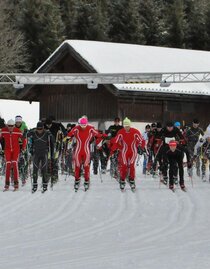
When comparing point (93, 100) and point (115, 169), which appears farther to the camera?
point (93, 100)

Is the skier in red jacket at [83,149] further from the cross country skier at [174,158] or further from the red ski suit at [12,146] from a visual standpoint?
the cross country skier at [174,158]

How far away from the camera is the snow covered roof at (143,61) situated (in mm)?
37684

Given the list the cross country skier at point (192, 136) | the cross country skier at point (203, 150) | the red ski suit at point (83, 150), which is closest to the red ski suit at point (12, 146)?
the red ski suit at point (83, 150)

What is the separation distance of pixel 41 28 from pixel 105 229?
2017 inches

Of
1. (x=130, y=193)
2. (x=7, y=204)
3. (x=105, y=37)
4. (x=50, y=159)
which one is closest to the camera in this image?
(x=7, y=204)

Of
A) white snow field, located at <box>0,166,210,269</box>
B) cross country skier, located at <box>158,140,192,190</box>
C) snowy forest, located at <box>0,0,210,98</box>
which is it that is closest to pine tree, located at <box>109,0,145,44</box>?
snowy forest, located at <box>0,0,210,98</box>

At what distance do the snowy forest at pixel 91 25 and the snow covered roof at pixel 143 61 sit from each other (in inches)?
658

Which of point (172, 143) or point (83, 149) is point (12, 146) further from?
point (172, 143)

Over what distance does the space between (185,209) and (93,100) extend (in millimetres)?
27274

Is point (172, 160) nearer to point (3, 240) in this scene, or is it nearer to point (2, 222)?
point (2, 222)

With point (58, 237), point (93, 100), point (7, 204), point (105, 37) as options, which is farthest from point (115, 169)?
point (105, 37)

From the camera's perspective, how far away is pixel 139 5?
6812cm

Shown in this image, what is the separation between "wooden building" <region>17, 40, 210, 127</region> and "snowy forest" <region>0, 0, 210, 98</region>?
17484 mm

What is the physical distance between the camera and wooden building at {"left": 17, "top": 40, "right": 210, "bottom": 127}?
1485 inches
